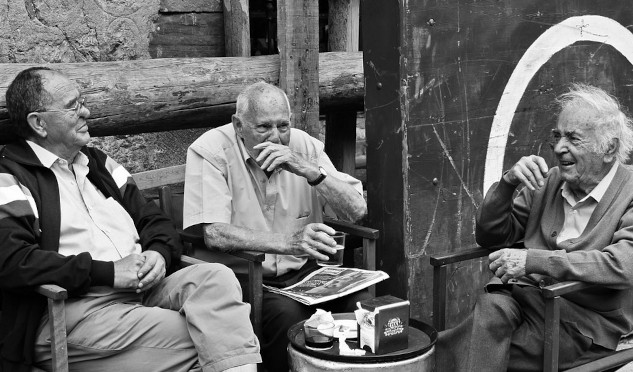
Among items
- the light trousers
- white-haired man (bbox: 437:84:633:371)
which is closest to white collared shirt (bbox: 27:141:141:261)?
the light trousers

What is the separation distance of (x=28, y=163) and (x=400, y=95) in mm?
1634

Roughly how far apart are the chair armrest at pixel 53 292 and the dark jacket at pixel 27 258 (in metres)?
0.05

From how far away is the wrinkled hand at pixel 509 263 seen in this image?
3477 millimetres

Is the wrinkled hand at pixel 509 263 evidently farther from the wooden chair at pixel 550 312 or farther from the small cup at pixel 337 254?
the small cup at pixel 337 254

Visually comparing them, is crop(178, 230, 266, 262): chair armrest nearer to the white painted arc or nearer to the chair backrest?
the chair backrest

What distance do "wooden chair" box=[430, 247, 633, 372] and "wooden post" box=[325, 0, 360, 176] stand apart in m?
1.71

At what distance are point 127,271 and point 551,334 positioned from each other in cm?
155

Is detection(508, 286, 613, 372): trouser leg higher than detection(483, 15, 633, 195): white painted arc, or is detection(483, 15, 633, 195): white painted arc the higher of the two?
detection(483, 15, 633, 195): white painted arc

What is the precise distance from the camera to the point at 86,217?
358 centimetres

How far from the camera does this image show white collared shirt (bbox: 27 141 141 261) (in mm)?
3504

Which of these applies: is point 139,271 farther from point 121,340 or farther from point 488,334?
point 488,334

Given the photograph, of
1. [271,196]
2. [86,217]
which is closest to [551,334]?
[271,196]

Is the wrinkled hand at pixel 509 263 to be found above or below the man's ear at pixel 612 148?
below

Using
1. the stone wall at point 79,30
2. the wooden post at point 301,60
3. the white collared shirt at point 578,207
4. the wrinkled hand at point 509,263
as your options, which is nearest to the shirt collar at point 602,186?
the white collared shirt at point 578,207
